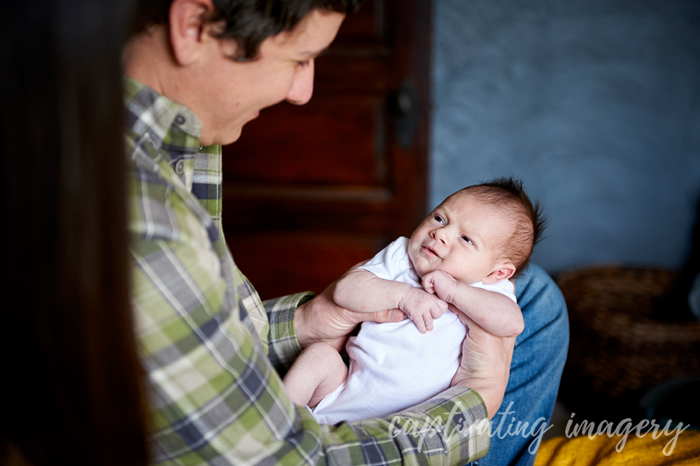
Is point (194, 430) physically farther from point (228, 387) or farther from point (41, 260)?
point (41, 260)

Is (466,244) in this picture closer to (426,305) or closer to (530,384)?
(426,305)

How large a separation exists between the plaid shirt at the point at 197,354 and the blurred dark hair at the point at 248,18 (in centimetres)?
10

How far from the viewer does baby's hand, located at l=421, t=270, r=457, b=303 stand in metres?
0.92

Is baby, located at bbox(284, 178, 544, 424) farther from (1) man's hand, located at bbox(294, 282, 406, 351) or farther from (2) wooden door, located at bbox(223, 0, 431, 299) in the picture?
(2) wooden door, located at bbox(223, 0, 431, 299)

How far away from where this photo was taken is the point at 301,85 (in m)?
0.79

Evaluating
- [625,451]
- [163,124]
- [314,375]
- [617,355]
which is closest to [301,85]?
[163,124]

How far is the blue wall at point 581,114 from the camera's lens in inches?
96.7

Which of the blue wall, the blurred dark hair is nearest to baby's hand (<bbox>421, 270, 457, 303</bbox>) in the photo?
the blurred dark hair

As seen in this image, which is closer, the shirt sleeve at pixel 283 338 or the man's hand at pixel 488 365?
the man's hand at pixel 488 365

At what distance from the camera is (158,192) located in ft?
1.98

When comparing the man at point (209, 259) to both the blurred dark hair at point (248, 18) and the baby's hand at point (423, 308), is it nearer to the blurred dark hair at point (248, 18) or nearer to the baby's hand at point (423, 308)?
the blurred dark hair at point (248, 18)

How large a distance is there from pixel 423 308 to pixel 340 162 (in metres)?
1.45

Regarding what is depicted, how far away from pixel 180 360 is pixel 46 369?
0.44ft

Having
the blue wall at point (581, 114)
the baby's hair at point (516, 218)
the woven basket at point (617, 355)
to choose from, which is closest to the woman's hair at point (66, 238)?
the baby's hair at point (516, 218)
